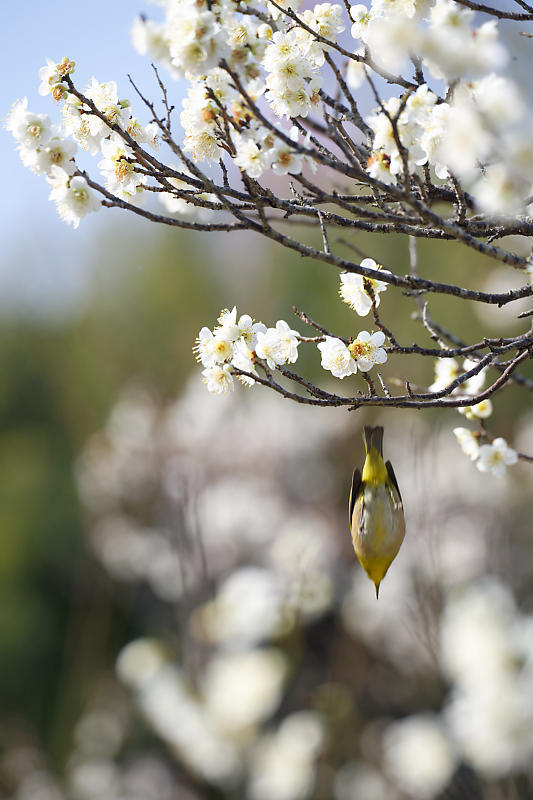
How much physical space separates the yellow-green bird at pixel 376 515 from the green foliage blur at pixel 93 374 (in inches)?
169

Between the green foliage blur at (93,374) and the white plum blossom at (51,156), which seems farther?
the green foliage blur at (93,374)

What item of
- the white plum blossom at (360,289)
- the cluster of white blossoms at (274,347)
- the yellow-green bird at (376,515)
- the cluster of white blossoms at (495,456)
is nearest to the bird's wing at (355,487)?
the yellow-green bird at (376,515)

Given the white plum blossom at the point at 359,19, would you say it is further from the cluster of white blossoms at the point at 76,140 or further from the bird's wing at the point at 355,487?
the bird's wing at the point at 355,487

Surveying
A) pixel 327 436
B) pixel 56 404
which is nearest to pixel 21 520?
pixel 56 404

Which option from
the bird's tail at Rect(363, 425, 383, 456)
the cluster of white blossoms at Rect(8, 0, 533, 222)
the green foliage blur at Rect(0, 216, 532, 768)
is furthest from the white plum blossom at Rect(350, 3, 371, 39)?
the green foliage blur at Rect(0, 216, 532, 768)

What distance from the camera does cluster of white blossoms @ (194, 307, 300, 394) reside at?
1273mm

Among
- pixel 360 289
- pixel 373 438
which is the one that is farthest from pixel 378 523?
pixel 360 289

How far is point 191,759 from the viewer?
3449mm

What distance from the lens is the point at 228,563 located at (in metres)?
5.59

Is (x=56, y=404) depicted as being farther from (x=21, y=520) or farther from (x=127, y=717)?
(x=127, y=717)

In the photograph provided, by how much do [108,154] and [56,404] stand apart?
7601mm

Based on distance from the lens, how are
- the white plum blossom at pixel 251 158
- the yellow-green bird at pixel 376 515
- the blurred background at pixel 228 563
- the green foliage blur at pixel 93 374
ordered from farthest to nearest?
the green foliage blur at pixel 93 374
the blurred background at pixel 228 563
the white plum blossom at pixel 251 158
the yellow-green bird at pixel 376 515

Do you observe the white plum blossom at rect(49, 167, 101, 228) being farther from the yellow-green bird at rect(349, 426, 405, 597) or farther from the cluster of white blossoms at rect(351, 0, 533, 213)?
the yellow-green bird at rect(349, 426, 405, 597)

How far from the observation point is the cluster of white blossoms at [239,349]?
127 cm
